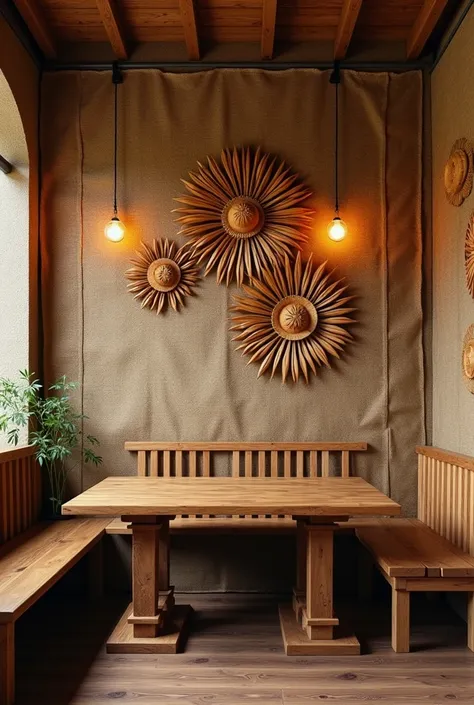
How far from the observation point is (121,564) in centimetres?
442

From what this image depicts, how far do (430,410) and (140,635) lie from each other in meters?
2.32

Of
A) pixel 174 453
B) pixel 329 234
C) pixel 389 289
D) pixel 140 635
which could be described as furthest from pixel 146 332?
pixel 140 635

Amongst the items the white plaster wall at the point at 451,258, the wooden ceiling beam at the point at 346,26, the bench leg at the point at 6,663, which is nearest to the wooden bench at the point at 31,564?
the bench leg at the point at 6,663

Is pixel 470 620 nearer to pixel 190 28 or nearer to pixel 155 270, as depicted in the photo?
pixel 155 270

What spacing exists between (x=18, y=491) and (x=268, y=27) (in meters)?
3.21

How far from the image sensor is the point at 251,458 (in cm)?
444

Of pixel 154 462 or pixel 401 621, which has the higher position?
pixel 154 462

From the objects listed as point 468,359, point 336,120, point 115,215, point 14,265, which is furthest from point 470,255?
point 14,265

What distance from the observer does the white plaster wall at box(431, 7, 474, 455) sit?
3.85 m

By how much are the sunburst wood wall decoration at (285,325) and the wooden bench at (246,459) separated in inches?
19.0

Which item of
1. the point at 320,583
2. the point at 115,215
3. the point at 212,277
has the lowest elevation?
the point at 320,583

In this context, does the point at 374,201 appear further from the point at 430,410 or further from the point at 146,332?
the point at 146,332

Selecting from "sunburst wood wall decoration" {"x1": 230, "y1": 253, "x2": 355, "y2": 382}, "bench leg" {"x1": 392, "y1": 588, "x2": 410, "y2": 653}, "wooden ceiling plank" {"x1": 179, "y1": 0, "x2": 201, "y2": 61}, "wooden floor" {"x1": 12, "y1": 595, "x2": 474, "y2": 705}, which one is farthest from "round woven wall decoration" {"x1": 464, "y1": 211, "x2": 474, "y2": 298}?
"wooden ceiling plank" {"x1": 179, "y1": 0, "x2": 201, "y2": 61}

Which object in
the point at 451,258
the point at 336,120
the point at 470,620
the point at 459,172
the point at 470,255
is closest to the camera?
the point at 470,620
